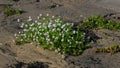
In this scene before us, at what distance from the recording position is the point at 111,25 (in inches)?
340

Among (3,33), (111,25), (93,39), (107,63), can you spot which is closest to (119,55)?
(107,63)

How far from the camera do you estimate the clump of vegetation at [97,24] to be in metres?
8.60

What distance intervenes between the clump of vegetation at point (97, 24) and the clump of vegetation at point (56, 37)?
0.80m

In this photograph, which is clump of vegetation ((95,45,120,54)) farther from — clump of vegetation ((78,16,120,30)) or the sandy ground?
clump of vegetation ((78,16,120,30))

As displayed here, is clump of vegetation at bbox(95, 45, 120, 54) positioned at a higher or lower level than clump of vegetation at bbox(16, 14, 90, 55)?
lower

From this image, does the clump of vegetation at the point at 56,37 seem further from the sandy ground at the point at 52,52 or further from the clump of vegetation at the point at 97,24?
the clump of vegetation at the point at 97,24

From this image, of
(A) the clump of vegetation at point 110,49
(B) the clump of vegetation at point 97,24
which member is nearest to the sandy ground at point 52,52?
(A) the clump of vegetation at point 110,49

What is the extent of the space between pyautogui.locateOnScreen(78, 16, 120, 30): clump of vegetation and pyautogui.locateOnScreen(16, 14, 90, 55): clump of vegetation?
2.61 feet

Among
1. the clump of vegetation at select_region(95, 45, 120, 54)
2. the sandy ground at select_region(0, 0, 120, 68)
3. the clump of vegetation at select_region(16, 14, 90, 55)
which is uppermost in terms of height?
the clump of vegetation at select_region(16, 14, 90, 55)

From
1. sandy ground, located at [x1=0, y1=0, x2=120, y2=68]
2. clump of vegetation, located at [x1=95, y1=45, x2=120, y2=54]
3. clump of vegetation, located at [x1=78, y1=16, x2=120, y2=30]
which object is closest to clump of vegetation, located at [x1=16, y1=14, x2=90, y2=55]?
sandy ground, located at [x1=0, y1=0, x2=120, y2=68]

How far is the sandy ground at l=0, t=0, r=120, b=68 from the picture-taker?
688cm

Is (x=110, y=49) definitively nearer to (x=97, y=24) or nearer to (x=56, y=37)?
(x=56, y=37)

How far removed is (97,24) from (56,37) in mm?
1760

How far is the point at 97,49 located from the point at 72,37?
517mm
